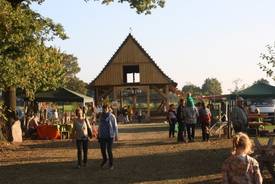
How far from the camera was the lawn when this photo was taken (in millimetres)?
14484

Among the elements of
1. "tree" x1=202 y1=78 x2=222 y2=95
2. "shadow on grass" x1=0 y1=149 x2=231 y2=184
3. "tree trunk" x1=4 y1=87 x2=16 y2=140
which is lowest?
"shadow on grass" x1=0 y1=149 x2=231 y2=184

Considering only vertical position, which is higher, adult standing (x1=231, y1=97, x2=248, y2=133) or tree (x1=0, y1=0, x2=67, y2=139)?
tree (x1=0, y1=0, x2=67, y2=139)

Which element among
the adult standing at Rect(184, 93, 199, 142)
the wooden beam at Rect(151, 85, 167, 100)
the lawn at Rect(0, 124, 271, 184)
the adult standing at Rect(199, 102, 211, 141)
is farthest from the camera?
the wooden beam at Rect(151, 85, 167, 100)

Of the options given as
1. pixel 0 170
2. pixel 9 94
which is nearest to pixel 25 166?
pixel 0 170

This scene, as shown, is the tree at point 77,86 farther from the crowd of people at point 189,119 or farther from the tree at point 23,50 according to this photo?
the crowd of people at point 189,119

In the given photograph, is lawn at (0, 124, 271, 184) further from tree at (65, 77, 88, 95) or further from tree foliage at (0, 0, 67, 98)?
tree at (65, 77, 88, 95)

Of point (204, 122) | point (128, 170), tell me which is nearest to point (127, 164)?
point (128, 170)

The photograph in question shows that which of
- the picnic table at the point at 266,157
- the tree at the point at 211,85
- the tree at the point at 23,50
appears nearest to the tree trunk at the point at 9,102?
the tree at the point at 23,50

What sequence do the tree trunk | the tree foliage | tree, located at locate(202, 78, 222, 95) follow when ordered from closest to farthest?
the tree foliage → the tree trunk → tree, located at locate(202, 78, 222, 95)

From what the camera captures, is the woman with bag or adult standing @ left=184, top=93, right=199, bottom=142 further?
adult standing @ left=184, top=93, right=199, bottom=142

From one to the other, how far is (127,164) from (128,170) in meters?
1.35

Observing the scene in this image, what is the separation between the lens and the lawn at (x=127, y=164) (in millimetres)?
14484

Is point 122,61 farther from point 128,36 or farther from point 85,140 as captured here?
point 85,140

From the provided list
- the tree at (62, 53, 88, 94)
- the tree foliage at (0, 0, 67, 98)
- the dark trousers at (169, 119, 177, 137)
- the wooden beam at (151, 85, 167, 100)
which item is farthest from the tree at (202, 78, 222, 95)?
the tree foliage at (0, 0, 67, 98)
